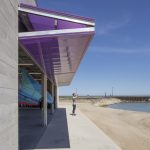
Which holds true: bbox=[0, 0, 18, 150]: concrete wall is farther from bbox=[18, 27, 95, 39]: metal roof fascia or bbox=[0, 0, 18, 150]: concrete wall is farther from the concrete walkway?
the concrete walkway

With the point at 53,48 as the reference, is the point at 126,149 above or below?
below

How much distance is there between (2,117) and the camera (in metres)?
5.79

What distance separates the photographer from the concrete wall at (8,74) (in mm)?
5793

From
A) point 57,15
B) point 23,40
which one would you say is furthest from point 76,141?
point 57,15

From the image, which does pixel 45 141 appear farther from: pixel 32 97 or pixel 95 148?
pixel 32 97

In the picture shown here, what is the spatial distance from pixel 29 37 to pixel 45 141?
188 inches

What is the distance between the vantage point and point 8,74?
6320mm

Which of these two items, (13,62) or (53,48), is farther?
(53,48)

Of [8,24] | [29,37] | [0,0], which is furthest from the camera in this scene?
[29,37]

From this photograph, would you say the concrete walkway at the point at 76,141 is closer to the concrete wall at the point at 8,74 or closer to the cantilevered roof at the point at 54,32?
the cantilevered roof at the point at 54,32

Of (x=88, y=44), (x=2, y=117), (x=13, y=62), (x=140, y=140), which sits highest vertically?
(x=88, y=44)

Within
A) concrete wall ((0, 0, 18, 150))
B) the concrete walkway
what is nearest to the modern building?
concrete wall ((0, 0, 18, 150))

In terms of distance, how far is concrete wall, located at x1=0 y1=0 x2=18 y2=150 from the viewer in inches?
228

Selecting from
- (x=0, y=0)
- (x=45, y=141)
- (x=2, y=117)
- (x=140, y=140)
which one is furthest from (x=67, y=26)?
(x=140, y=140)
